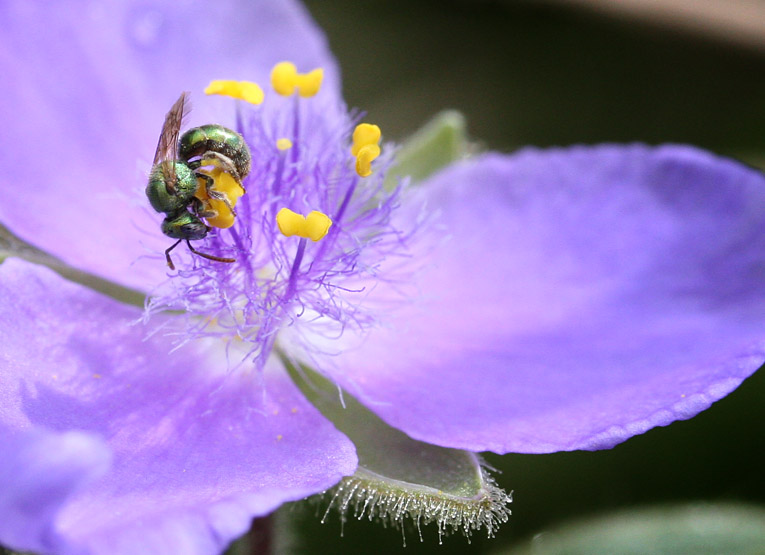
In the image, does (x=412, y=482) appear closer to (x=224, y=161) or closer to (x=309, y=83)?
(x=224, y=161)

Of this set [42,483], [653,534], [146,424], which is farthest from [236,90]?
[653,534]

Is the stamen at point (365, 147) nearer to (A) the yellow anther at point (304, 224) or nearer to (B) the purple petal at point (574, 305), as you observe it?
(A) the yellow anther at point (304, 224)

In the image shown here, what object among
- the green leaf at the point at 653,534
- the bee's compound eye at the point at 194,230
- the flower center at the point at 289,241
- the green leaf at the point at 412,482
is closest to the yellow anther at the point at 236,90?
the flower center at the point at 289,241

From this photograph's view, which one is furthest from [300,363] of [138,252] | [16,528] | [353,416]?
[16,528]

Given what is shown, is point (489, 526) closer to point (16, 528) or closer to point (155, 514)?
point (155, 514)

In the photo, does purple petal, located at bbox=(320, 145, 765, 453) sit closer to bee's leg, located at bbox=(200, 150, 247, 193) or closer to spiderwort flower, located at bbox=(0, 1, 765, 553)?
Result: spiderwort flower, located at bbox=(0, 1, 765, 553)

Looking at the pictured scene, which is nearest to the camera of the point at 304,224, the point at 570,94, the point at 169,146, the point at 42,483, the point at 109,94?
the point at 42,483
